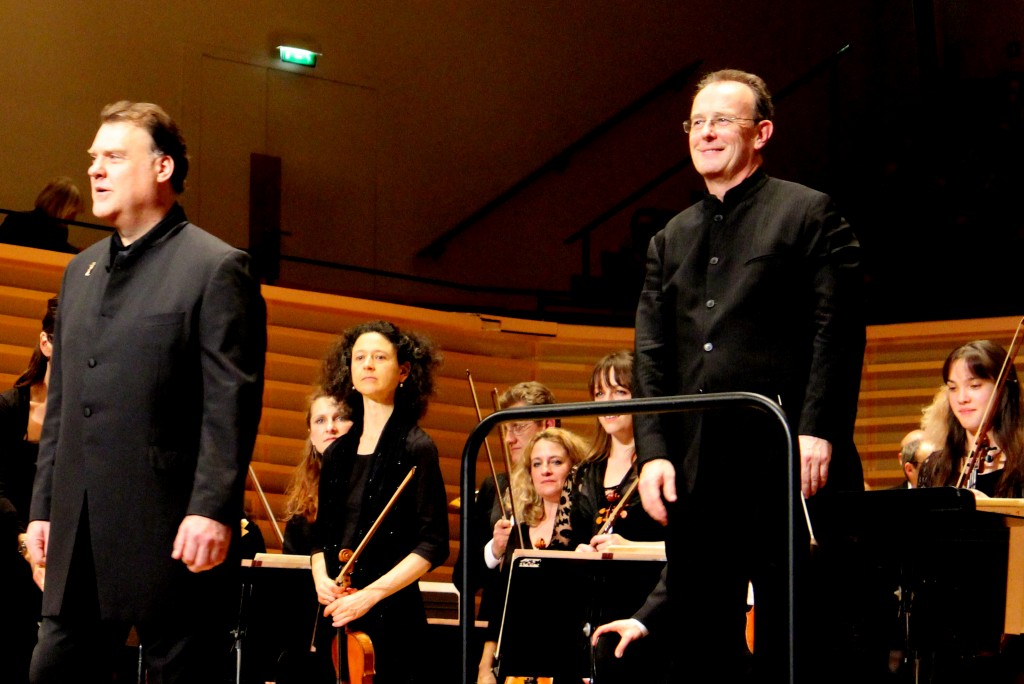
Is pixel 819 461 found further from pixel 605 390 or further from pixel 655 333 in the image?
pixel 605 390

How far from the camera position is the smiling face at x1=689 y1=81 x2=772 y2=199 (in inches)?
109

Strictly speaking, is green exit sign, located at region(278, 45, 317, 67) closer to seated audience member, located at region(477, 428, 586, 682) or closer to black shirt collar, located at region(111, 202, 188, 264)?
seated audience member, located at region(477, 428, 586, 682)

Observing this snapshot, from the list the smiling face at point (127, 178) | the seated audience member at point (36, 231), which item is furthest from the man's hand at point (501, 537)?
the seated audience member at point (36, 231)

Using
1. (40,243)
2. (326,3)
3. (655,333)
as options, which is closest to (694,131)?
(655,333)

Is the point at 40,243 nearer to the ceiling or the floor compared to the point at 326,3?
nearer to the floor

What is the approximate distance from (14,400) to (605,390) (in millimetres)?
1955

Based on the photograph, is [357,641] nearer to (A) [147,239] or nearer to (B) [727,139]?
(A) [147,239]

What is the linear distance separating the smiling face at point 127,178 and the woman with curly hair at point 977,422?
8.38 ft

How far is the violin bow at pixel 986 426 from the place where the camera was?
3.75 meters

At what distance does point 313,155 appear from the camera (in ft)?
30.6

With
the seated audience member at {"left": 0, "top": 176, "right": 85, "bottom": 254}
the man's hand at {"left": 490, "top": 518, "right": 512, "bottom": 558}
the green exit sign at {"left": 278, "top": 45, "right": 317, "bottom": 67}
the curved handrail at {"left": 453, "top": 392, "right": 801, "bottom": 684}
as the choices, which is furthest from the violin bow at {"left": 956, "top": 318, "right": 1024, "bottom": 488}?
the green exit sign at {"left": 278, "top": 45, "right": 317, "bottom": 67}

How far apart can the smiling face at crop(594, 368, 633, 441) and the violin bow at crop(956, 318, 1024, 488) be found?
1.01 meters

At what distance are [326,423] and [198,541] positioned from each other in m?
2.61

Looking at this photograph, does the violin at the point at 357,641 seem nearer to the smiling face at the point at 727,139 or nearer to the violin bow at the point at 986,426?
the smiling face at the point at 727,139
